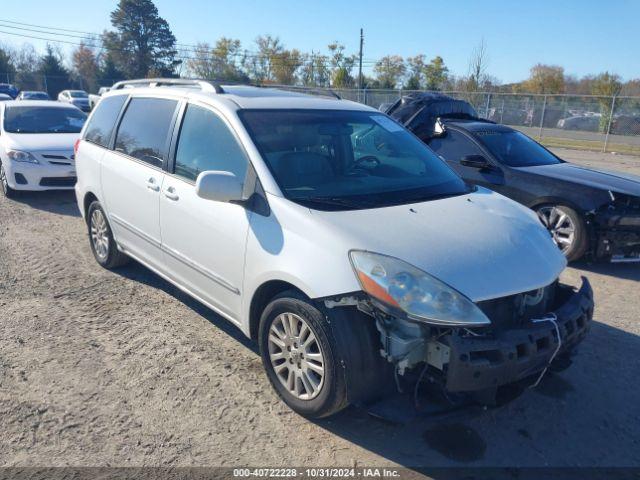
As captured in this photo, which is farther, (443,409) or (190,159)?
(190,159)

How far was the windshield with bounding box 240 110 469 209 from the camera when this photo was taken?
332 cm

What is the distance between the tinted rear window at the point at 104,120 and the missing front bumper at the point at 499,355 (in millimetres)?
4006

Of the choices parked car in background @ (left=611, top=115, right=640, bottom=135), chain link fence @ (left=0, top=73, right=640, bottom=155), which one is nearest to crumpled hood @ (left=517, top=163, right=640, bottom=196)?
chain link fence @ (left=0, top=73, right=640, bottom=155)

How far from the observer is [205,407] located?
3.20 meters

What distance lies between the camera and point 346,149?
13.1ft

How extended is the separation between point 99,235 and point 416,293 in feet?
13.1

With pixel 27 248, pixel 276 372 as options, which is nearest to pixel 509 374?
pixel 276 372

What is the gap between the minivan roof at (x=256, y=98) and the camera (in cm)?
377

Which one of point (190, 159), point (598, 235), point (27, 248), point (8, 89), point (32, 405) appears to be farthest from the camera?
point (8, 89)

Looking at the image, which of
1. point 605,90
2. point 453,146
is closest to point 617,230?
point 453,146

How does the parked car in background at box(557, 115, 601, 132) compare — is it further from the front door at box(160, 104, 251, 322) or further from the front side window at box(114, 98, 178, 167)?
the front door at box(160, 104, 251, 322)

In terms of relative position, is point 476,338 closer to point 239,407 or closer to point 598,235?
point 239,407

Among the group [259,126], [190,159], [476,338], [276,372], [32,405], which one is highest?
[259,126]

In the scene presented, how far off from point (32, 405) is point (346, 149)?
2.74 metres
